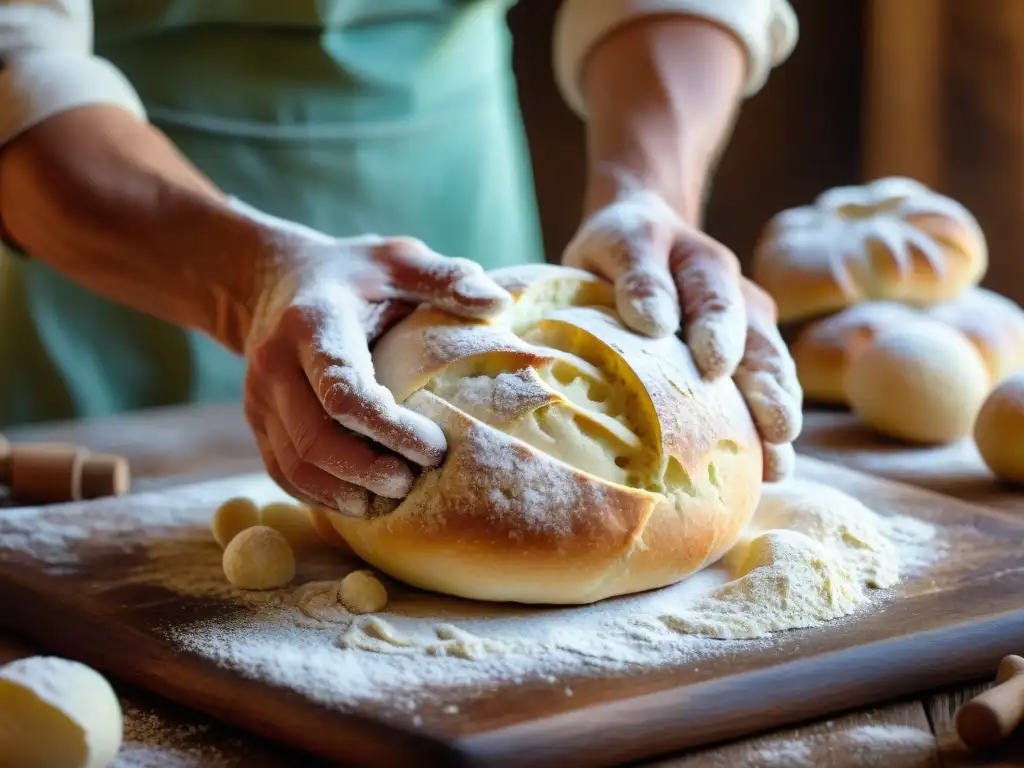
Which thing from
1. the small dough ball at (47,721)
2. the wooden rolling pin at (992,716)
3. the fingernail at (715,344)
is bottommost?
the wooden rolling pin at (992,716)

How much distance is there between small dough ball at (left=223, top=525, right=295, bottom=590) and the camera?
4.28 ft

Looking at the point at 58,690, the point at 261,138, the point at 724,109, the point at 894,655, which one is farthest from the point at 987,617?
the point at 261,138

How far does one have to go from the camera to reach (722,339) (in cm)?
135

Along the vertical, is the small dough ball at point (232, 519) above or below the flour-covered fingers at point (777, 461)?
below

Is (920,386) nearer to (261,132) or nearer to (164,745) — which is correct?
(261,132)

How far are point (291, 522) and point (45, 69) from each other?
2.44 feet

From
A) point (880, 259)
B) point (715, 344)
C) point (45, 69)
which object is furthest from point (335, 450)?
point (880, 259)

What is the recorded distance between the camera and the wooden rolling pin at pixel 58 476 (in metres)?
1.74

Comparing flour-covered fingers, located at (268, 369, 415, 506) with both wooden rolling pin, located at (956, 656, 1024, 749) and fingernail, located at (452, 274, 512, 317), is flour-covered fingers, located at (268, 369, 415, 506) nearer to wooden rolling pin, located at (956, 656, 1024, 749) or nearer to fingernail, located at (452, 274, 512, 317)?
fingernail, located at (452, 274, 512, 317)

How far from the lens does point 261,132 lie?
2.21 m


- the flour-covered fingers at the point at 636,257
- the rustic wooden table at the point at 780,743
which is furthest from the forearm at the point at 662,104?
the rustic wooden table at the point at 780,743

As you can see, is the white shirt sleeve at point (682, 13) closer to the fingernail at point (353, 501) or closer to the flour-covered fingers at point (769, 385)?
the flour-covered fingers at point (769, 385)

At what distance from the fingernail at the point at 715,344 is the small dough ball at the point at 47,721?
28.4 inches

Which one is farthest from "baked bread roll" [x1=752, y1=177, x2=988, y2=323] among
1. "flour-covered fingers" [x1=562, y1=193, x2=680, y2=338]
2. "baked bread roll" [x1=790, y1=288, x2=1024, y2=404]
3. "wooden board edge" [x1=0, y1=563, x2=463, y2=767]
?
"wooden board edge" [x1=0, y1=563, x2=463, y2=767]
